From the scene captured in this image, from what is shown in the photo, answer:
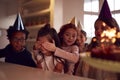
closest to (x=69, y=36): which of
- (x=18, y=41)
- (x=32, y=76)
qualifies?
(x=18, y=41)

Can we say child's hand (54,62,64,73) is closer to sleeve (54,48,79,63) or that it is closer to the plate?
sleeve (54,48,79,63)

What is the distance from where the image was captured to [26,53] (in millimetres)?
1166

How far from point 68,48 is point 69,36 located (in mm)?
60

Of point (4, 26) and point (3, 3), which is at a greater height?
point (3, 3)

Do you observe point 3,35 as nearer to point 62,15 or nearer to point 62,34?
point 62,15

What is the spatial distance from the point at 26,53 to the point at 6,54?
0.44 ft

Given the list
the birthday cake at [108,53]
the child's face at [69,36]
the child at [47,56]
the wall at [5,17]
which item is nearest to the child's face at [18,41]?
the child at [47,56]

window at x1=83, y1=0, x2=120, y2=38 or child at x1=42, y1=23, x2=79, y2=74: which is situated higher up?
window at x1=83, y1=0, x2=120, y2=38

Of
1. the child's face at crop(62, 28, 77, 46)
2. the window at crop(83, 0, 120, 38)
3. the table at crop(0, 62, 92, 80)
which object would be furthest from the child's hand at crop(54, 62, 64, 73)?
the window at crop(83, 0, 120, 38)

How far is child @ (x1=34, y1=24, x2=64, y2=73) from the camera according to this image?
918 millimetres

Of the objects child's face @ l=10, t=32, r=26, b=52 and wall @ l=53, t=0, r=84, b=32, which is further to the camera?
wall @ l=53, t=0, r=84, b=32

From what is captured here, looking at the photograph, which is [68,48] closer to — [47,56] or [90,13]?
[47,56]

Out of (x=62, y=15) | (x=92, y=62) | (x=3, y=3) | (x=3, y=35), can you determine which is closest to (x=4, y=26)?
(x=3, y=35)

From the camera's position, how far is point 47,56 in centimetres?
95
